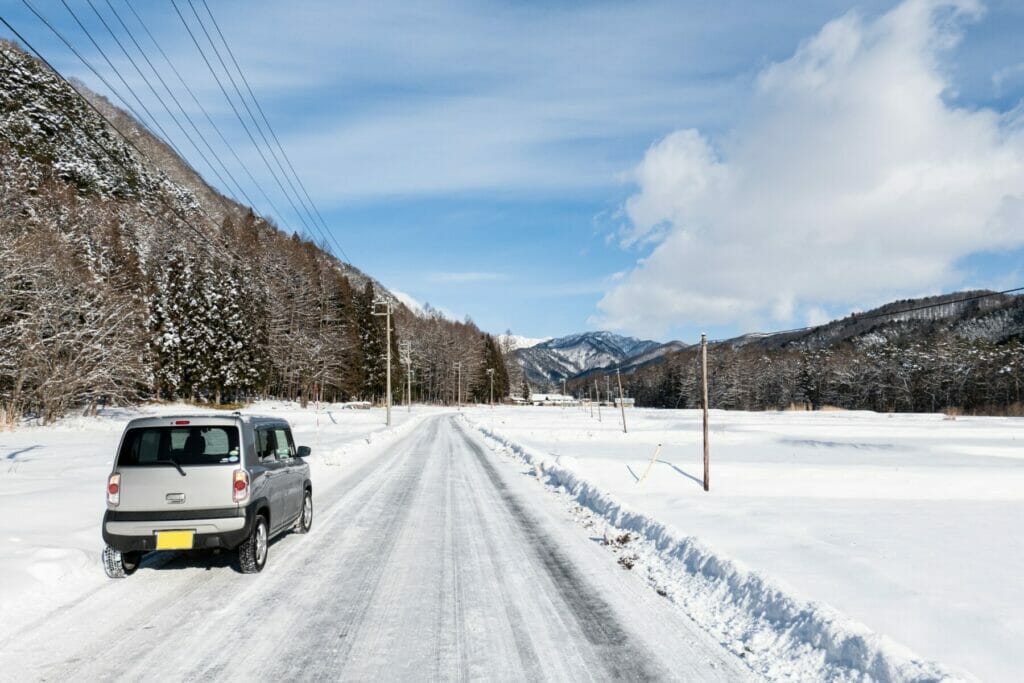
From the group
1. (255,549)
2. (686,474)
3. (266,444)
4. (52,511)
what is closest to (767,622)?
(255,549)

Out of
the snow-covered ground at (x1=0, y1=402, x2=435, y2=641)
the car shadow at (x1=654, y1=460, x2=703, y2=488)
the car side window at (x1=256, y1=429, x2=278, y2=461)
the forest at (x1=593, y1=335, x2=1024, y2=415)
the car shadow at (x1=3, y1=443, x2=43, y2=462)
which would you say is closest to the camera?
the snow-covered ground at (x1=0, y1=402, x2=435, y2=641)

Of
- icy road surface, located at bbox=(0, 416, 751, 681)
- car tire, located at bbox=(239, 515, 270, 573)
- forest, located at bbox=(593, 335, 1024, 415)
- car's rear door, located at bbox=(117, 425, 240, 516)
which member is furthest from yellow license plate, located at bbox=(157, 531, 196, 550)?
forest, located at bbox=(593, 335, 1024, 415)

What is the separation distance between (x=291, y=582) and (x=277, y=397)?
2927 inches

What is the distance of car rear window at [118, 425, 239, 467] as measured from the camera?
771cm

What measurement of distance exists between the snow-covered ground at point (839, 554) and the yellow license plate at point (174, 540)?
5725 millimetres

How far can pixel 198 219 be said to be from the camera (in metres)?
124

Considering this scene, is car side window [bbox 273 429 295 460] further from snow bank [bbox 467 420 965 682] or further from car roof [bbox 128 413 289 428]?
snow bank [bbox 467 420 965 682]

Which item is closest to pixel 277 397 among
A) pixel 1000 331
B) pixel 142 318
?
pixel 142 318

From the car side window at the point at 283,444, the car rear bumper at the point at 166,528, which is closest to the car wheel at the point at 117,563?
the car rear bumper at the point at 166,528

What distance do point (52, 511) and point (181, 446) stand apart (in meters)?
5.16

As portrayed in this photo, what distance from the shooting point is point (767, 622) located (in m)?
6.05

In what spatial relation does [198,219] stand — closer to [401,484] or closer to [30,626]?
[401,484]

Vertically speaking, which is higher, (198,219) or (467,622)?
(198,219)

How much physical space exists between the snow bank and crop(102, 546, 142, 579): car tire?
662cm
